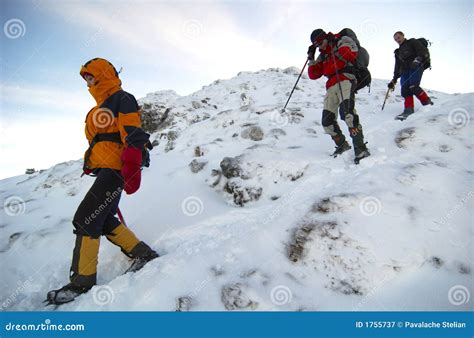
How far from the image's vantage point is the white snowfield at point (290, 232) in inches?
118

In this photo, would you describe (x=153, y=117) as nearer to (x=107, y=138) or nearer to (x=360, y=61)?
(x=360, y=61)

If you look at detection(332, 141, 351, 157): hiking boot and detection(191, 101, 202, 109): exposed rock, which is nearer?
detection(332, 141, 351, 157): hiking boot

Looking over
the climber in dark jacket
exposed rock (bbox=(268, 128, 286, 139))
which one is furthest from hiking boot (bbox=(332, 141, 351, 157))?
the climber in dark jacket

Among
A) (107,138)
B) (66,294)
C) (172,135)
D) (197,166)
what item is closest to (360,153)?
(197,166)

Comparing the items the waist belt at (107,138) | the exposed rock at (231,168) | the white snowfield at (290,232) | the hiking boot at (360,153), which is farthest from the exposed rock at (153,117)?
the waist belt at (107,138)

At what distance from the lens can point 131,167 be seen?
10.9 feet

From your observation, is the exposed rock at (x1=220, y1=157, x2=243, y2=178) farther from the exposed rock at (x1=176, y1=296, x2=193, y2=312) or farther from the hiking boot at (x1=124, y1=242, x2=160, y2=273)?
the exposed rock at (x1=176, y1=296, x2=193, y2=312)

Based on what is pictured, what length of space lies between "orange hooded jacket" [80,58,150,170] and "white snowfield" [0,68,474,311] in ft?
4.71

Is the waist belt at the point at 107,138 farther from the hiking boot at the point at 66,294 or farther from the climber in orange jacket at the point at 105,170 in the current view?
the hiking boot at the point at 66,294

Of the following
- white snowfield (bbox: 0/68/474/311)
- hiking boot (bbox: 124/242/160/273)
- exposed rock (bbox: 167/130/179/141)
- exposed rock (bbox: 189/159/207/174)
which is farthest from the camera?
exposed rock (bbox: 167/130/179/141)

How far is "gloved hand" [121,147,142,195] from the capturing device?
330 centimetres

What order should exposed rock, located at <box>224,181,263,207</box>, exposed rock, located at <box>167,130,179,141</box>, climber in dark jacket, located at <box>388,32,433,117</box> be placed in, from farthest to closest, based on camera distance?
exposed rock, located at <box>167,130,179,141</box> → climber in dark jacket, located at <box>388,32,433,117</box> → exposed rock, located at <box>224,181,263,207</box>

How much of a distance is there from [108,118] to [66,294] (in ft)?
6.74
